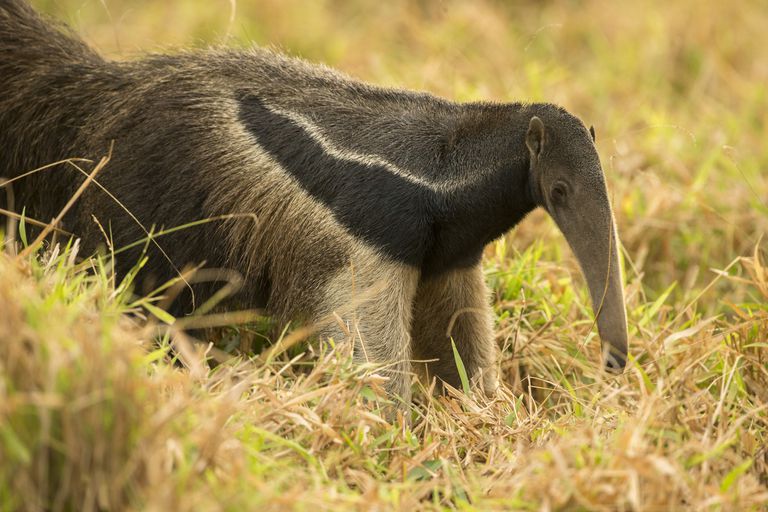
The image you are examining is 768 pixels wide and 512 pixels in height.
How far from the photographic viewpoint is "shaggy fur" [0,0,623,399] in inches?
186

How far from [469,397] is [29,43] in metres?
2.95

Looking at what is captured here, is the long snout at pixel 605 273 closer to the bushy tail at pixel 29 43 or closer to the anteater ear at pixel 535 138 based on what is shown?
the anteater ear at pixel 535 138

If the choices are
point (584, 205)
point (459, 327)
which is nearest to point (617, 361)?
point (584, 205)

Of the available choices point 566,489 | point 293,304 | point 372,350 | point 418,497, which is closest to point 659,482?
point 566,489

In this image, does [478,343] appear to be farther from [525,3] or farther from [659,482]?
[525,3]

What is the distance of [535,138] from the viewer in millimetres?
4594

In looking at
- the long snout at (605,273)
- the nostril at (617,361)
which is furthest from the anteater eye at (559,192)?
the nostril at (617,361)

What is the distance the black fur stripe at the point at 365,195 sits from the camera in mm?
4672

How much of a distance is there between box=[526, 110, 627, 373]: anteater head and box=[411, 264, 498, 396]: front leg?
0.81 metres

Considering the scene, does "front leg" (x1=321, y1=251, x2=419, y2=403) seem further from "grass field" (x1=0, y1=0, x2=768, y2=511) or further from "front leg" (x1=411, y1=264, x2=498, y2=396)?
"front leg" (x1=411, y1=264, x2=498, y2=396)

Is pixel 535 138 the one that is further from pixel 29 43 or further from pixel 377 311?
pixel 29 43

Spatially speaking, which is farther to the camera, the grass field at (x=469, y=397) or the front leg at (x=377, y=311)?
the front leg at (x=377, y=311)

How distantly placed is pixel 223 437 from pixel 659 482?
154cm

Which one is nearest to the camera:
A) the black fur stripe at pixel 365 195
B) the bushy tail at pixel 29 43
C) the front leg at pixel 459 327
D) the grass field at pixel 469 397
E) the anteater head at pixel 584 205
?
the grass field at pixel 469 397
